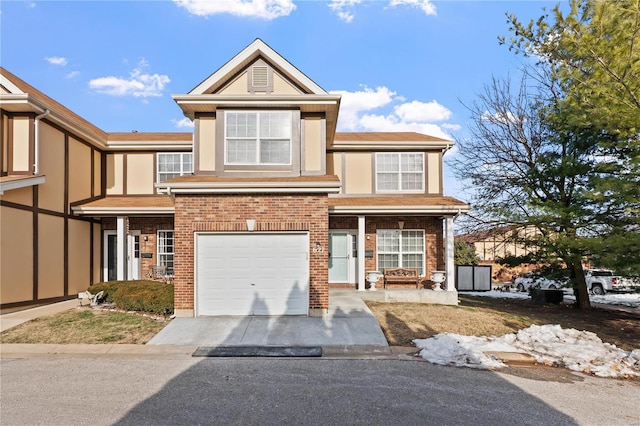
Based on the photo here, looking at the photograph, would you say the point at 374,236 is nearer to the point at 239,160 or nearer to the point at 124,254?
the point at 239,160

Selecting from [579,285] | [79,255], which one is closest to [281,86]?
[79,255]

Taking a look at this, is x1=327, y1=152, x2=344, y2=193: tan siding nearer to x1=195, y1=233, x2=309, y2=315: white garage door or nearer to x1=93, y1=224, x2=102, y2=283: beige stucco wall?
x1=195, y1=233, x2=309, y2=315: white garage door

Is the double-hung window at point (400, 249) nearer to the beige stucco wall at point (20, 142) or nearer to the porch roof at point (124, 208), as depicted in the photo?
the porch roof at point (124, 208)

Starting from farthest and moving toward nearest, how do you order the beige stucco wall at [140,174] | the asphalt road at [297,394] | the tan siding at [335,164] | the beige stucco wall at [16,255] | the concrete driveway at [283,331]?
the beige stucco wall at [140,174] → the tan siding at [335,164] → the beige stucco wall at [16,255] → the concrete driveway at [283,331] → the asphalt road at [297,394]

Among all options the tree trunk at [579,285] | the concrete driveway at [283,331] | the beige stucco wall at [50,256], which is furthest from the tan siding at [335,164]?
the beige stucco wall at [50,256]

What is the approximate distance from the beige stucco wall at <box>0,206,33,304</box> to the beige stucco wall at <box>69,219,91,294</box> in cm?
189

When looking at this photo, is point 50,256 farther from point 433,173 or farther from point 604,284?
point 604,284

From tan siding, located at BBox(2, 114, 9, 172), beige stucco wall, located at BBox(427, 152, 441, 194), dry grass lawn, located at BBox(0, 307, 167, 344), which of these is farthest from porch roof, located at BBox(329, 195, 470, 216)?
tan siding, located at BBox(2, 114, 9, 172)

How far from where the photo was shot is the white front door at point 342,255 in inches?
578

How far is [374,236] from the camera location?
14.9 meters

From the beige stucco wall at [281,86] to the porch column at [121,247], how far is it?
24.2 ft

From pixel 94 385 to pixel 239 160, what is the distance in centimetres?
694

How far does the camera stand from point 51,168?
12.6 meters

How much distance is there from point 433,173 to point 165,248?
1097cm
